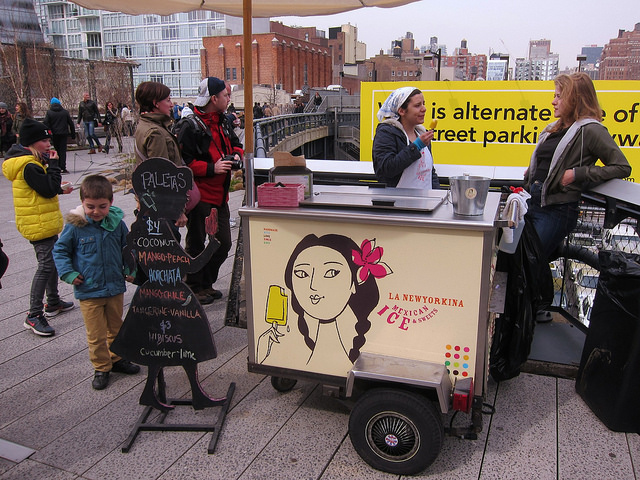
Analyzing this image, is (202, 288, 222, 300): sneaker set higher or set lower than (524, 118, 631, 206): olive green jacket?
lower

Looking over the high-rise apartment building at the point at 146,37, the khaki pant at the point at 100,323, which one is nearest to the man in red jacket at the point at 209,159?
the khaki pant at the point at 100,323

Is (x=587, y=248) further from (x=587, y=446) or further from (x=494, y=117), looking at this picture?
(x=494, y=117)

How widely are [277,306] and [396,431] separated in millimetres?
868

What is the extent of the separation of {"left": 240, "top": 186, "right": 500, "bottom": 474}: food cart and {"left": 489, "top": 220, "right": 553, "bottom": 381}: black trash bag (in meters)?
0.49

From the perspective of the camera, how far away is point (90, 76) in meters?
35.8

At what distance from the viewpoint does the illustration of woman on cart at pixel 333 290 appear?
8.38ft

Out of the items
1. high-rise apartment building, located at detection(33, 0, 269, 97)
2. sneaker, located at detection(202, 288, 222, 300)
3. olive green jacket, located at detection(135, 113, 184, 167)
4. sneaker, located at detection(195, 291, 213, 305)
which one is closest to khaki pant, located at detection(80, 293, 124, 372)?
olive green jacket, located at detection(135, 113, 184, 167)

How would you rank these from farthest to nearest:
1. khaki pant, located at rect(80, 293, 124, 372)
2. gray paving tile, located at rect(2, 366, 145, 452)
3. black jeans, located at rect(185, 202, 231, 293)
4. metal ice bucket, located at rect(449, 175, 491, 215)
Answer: black jeans, located at rect(185, 202, 231, 293) → khaki pant, located at rect(80, 293, 124, 372) → gray paving tile, located at rect(2, 366, 145, 452) → metal ice bucket, located at rect(449, 175, 491, 215)

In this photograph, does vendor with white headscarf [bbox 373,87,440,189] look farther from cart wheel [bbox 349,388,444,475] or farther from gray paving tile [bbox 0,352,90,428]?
gray paving tile [bbox 0,352,90,428]

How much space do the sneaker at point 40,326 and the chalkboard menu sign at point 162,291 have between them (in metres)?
1.44

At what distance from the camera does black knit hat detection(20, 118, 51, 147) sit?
4.02m

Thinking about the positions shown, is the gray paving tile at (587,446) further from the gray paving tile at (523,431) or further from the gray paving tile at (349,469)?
the gray paving tile at (349,469)

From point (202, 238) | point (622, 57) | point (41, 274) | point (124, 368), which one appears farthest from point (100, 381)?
point (622, 57)

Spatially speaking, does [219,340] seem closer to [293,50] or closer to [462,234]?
[462,234]
